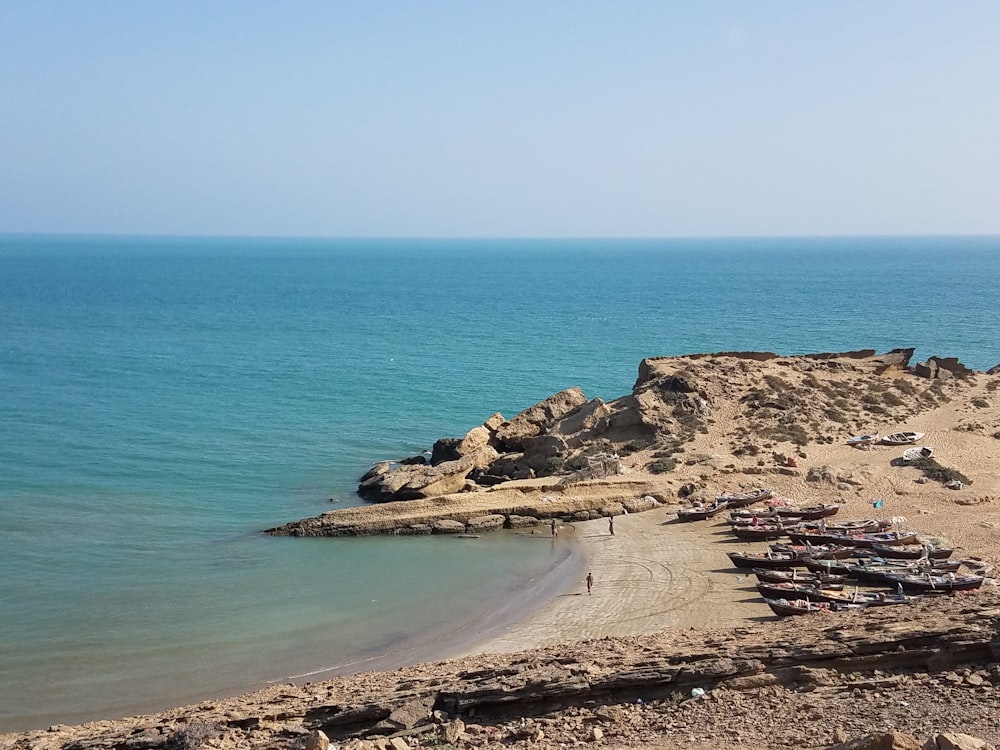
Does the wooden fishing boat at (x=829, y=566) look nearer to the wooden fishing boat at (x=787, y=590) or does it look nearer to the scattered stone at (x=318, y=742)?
the wooden fishing boat at (x=787, y=590)

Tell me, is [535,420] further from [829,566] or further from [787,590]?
[787,590]

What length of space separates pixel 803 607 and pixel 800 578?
243cm

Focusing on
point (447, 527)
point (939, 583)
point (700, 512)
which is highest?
point (939, 583)

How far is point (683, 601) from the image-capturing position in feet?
83.4

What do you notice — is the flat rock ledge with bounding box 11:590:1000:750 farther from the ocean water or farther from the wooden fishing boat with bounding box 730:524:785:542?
the wooden fishing boat with bounding box 730:524:785:542

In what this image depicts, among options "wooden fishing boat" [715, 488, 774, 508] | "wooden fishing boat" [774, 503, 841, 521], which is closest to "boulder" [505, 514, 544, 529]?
"wooden fishing boat" [715, 488, 774, 508]

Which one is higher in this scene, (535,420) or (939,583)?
(535,420)

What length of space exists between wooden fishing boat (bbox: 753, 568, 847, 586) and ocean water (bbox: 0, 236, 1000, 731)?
6612 mm

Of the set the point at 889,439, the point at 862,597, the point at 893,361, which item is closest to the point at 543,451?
the point at 889,439

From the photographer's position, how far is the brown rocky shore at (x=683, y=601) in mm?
13992

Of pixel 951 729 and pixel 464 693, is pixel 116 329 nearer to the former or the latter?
pixel 464 693

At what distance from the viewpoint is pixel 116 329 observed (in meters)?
84.8

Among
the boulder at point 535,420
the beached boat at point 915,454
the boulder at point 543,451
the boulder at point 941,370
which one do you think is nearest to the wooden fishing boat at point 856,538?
the beached boat at point 915,454

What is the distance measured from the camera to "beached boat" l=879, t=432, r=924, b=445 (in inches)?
1483
